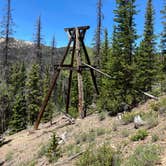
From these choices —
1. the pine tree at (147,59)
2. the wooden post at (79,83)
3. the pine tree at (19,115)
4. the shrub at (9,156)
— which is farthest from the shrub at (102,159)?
the pine tree at (19,115)

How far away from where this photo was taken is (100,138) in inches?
463

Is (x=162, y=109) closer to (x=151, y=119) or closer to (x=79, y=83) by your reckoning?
(x=151, y=119)

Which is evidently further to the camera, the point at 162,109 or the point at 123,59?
the point at 123,59

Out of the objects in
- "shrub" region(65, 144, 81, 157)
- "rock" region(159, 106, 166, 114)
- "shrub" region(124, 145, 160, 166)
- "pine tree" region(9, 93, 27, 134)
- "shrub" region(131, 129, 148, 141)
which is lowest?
"pine tree" region(9, 93, 27, 134)

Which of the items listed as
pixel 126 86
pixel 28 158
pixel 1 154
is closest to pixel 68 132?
pixel 28 158

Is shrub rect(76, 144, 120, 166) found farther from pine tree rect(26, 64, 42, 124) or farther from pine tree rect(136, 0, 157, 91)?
pine tree rect(26, 64, 42, 124)

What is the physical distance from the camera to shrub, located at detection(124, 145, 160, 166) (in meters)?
7.69

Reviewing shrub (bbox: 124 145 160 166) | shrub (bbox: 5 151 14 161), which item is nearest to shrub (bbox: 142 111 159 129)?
shrub (bbox: 124 145 160 166)

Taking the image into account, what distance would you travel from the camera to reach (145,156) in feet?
25.9

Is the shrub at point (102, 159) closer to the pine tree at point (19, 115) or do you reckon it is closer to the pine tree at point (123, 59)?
the pine tree at point (123, 59)

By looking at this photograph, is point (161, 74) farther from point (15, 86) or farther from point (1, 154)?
point (15, 86)

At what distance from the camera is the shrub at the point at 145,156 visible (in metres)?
7.69

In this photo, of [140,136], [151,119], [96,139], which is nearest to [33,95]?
[96,139]

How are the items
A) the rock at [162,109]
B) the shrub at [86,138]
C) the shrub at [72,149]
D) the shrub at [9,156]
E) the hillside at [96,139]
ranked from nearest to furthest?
the hillside at [96,139]
the shrub at [72,149]
the shrub at [86,138]
the rock at [162,109]
the shrub at [9,156]
